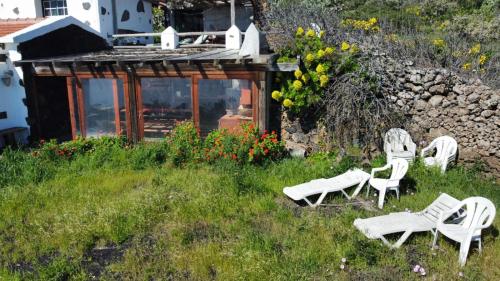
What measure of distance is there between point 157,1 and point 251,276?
15194 millimetres

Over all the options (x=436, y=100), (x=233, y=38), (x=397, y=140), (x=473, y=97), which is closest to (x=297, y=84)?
(x=397, y=140)

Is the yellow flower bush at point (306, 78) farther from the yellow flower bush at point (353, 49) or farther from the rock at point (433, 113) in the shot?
the rock at point (433, 113)

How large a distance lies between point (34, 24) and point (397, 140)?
1051 centimetres

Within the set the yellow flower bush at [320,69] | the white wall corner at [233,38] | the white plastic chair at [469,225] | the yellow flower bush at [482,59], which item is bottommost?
the white plastic chair at [469,225]

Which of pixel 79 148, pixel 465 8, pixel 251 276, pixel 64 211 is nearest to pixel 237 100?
pixel 79 148

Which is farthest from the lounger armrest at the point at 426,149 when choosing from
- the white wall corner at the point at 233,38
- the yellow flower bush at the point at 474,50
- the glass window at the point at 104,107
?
the glass window at the point at 104,107

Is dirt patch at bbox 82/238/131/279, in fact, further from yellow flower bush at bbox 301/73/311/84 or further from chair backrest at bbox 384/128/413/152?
chair backrest at bbox 384/128/413/152

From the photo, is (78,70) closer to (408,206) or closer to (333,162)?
(333,162)

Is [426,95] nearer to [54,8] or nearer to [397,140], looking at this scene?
[397,140]

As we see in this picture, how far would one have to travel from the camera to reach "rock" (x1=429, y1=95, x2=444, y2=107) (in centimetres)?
883

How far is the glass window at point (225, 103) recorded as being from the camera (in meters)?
9.55

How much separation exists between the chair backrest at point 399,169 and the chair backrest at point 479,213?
1619mm

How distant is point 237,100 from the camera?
31.6 feet

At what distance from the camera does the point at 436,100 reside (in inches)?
349
